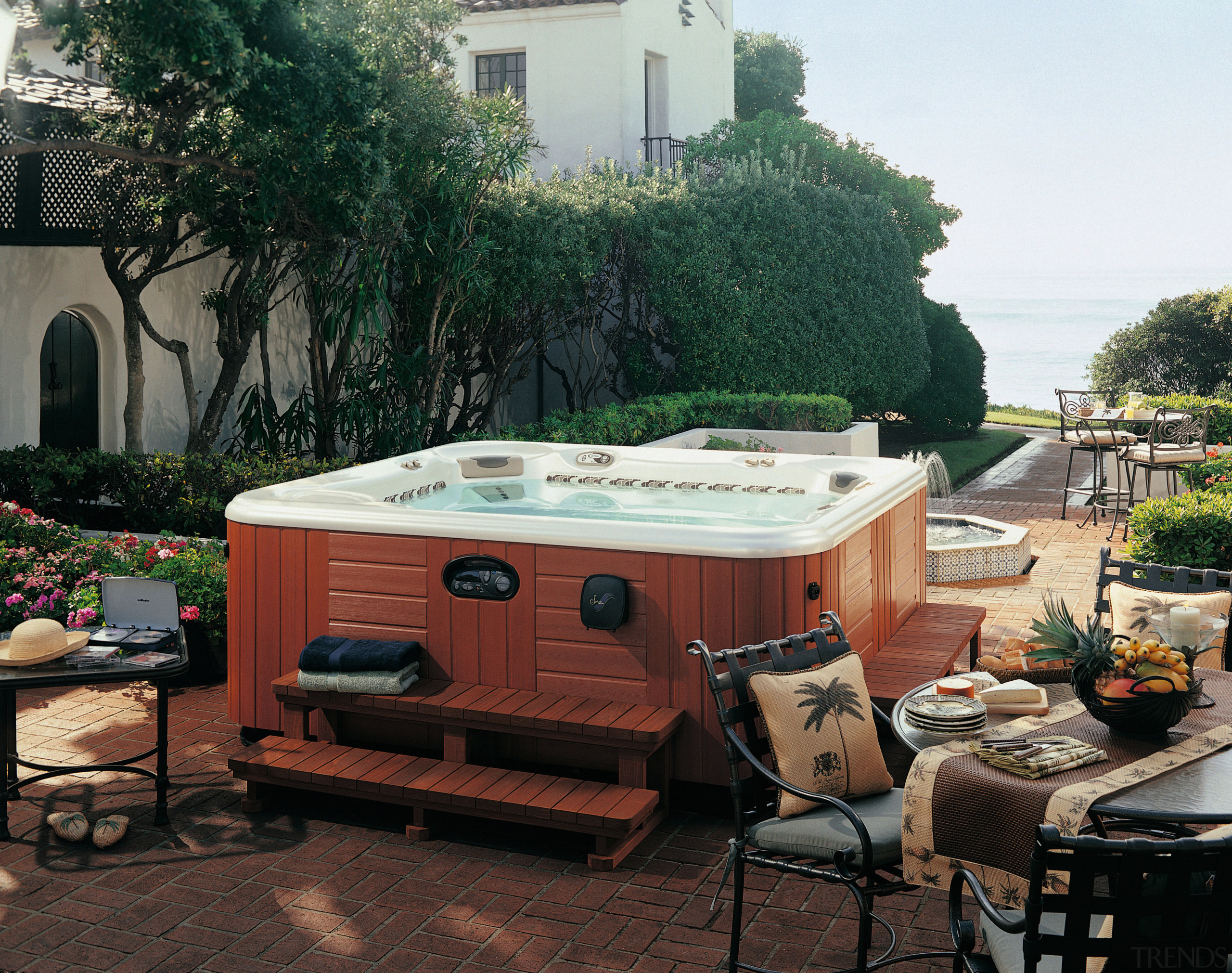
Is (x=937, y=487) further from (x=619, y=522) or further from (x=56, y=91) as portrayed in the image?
(x=56, y=91)

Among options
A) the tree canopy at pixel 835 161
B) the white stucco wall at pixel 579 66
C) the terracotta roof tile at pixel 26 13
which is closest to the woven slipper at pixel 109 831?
the terracotta roof tile at pixel 26 13

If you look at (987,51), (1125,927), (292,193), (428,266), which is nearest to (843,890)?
(1125,927)

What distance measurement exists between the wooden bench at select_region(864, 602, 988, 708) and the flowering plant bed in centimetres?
317

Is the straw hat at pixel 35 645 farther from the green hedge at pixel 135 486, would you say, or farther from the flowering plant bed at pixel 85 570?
the green hedge at pixel 135 486

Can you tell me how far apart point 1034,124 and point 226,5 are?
55028 millimetres

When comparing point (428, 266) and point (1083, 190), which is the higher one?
point (1083, 190)

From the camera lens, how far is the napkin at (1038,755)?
8.65ft

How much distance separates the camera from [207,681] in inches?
221

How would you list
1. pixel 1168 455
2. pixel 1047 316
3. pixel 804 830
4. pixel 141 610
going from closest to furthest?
1. pixel 804 830
2. pixel 141 610
3. pixel 1168 455
4. pixel 1047 316

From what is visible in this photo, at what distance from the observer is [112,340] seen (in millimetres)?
8586

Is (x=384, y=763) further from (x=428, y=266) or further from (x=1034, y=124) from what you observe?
(x=1034, y=124)

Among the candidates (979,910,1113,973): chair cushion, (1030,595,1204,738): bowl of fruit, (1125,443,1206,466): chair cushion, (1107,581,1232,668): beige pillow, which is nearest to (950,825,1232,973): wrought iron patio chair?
(979,910,1113,973): chair cushion

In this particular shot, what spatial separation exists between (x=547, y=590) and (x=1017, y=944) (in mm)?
2245

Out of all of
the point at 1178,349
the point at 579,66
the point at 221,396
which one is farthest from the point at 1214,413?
the point at 221,396
